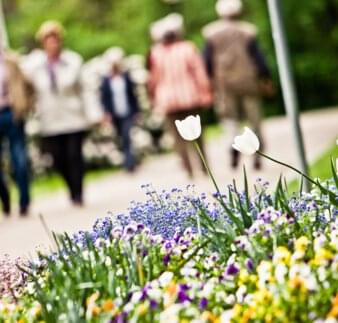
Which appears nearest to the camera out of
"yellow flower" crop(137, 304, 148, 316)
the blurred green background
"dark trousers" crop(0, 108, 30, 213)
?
"yellow flower" crop(137, 304, 148, 316)

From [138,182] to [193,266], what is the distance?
11923 mm

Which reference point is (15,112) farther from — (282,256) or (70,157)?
(282,256)

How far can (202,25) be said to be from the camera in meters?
37.9

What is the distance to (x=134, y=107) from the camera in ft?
65.2

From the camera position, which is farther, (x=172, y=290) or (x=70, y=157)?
(x=70, y=157)

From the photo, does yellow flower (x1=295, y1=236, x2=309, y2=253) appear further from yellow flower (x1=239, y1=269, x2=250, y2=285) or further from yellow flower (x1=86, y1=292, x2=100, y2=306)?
yellow flower (x1=86, y1=292, x2=100, y2=306)

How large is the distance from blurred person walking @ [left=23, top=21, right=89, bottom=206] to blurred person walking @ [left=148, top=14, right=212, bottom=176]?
1.44 m

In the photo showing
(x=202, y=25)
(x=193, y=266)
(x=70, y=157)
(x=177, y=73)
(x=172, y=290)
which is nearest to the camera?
(x=172, y=290)

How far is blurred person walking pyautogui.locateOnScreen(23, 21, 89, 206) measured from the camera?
13.9 m

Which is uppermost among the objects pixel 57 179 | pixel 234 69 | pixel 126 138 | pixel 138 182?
pixel 234 69

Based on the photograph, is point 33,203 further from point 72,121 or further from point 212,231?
point 212,231

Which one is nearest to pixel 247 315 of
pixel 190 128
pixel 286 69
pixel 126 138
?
pixel 190 128

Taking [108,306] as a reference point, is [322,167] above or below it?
below

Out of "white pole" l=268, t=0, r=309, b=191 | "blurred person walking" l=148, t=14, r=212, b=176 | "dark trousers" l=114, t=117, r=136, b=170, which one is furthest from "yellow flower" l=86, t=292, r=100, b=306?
"dark trousers" l=114, t=117, r=136, b=170
